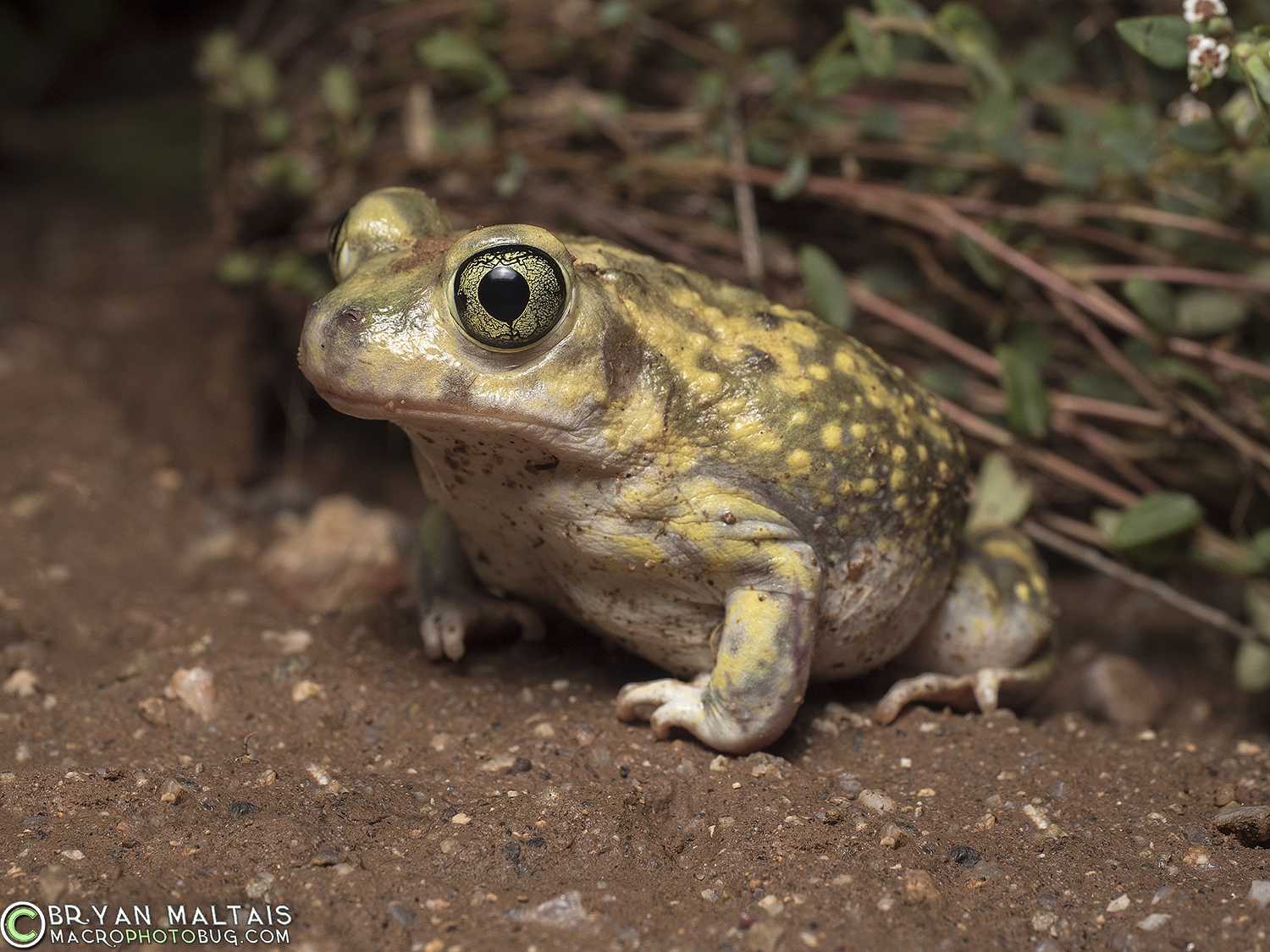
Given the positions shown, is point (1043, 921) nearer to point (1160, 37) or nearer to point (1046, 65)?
point (1160, 37)

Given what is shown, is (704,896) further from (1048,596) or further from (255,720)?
(1048,596)

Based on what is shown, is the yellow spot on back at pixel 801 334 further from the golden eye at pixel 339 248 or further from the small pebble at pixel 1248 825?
the small pebble at pixel 1248 825

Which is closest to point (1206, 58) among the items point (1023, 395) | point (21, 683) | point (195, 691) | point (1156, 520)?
point (1023, 395)

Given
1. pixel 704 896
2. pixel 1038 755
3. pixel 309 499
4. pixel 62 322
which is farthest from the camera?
pixel 62 322

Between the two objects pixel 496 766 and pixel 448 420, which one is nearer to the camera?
pixel 448 420

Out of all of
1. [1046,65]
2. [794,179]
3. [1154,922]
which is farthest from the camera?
[1046,65]

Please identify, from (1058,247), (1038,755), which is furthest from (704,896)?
(1058,247)
